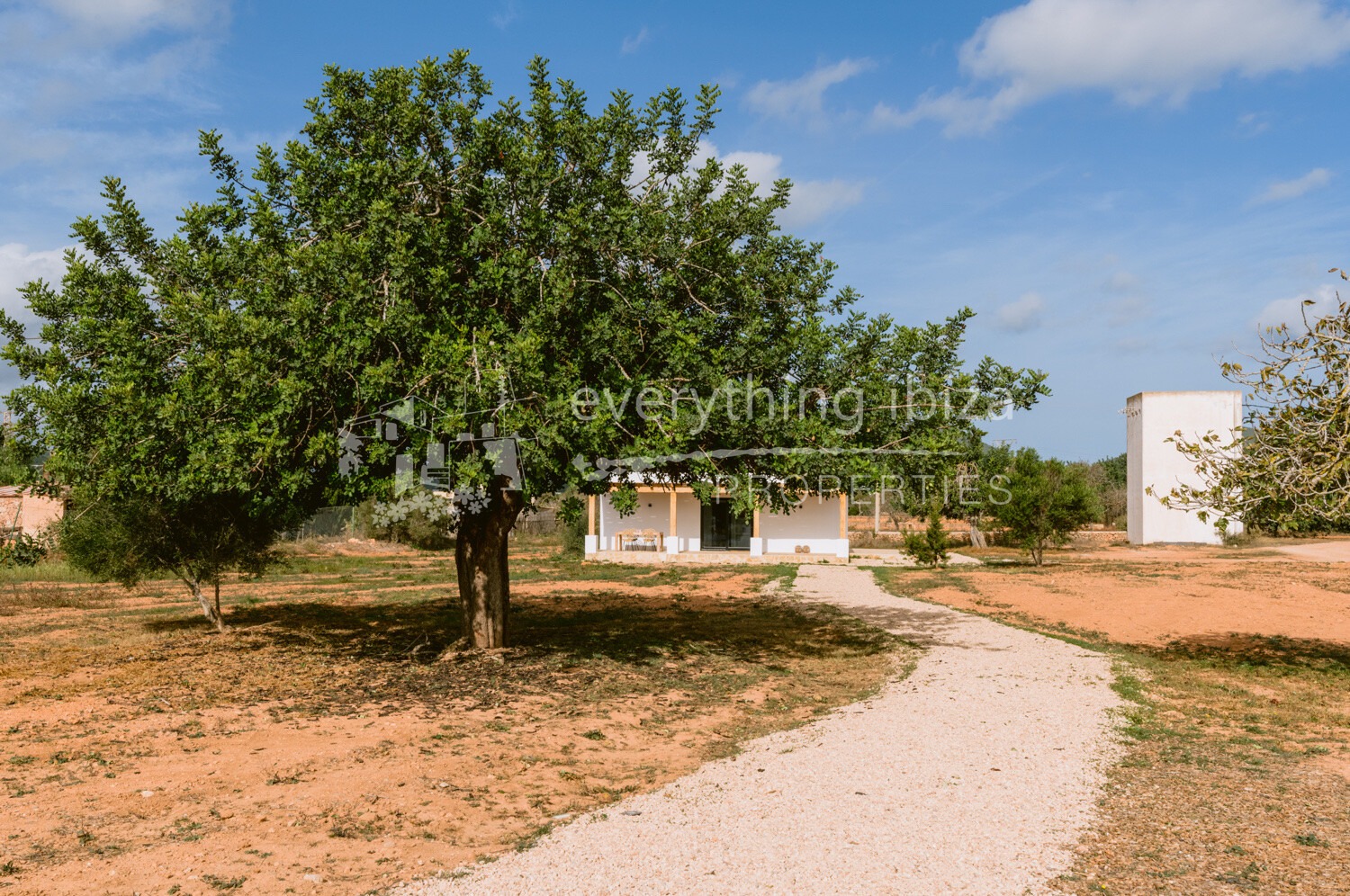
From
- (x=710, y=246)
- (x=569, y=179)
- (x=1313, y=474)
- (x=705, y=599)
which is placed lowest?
(x=705, y=599)

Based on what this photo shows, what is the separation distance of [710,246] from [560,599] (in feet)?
42.0

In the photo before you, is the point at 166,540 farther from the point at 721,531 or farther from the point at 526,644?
the point at 721,531

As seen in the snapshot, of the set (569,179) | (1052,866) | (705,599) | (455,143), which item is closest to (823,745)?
(1052,866)

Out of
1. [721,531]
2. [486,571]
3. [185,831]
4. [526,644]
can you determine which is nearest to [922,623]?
[526,644]

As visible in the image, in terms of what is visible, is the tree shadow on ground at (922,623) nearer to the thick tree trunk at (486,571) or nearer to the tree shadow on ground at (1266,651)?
the tree shadow on ground at (1266,651)

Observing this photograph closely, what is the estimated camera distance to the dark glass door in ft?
121

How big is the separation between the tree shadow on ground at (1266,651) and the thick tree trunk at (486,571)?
1114 centimetres

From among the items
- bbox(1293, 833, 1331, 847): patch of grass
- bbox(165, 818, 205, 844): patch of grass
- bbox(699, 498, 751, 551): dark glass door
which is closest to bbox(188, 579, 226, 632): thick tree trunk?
bbox(165, 818, 205, 844): patch of grass

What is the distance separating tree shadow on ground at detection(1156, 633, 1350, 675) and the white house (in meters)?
18.4

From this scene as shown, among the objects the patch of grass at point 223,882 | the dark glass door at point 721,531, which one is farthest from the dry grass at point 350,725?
the dark glass door at point 721,531

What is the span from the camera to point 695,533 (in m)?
36.0

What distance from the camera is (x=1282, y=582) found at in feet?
84.9

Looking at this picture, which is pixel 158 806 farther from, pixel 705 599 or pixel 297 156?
pixel 705 599

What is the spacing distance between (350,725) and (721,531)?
2840 cm
